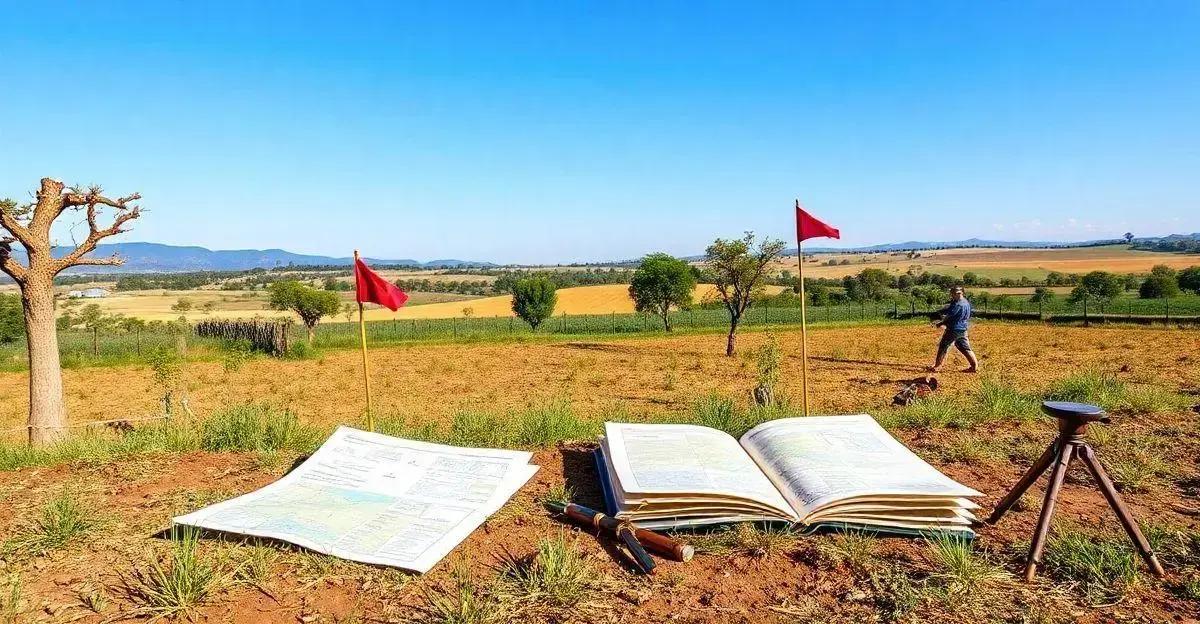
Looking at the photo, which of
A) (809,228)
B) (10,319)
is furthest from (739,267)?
(10,319)

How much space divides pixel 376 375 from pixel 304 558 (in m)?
16.5

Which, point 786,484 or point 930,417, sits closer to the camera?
point 786,484

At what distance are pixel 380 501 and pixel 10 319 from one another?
37.3 metres

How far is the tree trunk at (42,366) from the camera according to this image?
6980 millimetres

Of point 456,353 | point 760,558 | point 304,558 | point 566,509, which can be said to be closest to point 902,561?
point 760,558

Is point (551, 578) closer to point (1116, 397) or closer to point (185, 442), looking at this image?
point (185, 442)

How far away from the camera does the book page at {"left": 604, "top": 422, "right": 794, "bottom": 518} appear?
9.05ft

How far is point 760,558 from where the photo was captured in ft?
8.50

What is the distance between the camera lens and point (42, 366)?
7012 millimetres

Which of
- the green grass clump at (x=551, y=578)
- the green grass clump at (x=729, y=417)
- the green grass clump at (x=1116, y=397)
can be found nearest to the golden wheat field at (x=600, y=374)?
the green grass clump at (x=729, y=417)

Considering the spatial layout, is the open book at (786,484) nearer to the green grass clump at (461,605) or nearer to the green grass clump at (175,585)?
the green grass clump at (461,605)

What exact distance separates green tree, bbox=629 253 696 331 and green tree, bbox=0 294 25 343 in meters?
29.9

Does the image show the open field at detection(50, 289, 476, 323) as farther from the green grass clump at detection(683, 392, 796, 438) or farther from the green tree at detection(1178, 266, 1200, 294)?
the green tree at detection(1178, 266, 1200, 294)

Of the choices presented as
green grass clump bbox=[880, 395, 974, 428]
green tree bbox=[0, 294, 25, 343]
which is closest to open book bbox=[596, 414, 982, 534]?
green grass clump bbox=[880, 395, 974, 428]
